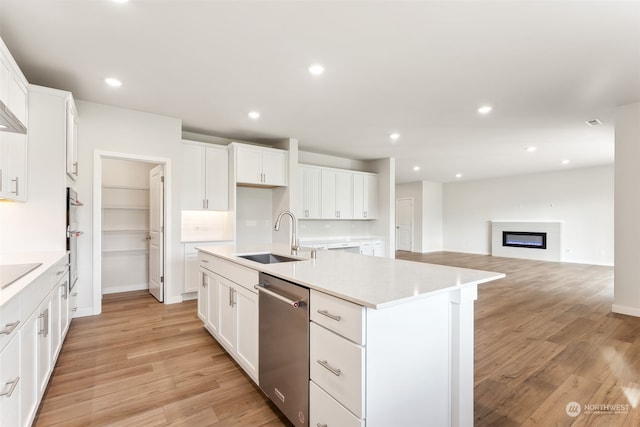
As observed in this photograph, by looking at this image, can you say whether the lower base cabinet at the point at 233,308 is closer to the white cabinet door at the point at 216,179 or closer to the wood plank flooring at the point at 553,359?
the wood plank flooring at the point at 553,359

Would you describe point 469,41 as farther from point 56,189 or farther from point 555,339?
point 56,189

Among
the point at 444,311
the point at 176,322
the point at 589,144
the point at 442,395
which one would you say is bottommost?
the point at 176,322

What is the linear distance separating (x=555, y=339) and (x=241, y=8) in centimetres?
409

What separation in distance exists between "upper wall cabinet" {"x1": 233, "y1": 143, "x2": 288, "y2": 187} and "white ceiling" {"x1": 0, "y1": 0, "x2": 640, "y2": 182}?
1.44ft

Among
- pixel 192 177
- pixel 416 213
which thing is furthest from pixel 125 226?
pixel 416 213

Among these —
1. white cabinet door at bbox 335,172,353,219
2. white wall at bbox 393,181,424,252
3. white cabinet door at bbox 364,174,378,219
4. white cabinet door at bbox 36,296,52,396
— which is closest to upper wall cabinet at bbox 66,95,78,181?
white cabinet door at bbox 36,296,52,396

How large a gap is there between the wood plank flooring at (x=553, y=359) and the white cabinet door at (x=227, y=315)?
5.98 feet

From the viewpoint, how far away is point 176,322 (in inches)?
139

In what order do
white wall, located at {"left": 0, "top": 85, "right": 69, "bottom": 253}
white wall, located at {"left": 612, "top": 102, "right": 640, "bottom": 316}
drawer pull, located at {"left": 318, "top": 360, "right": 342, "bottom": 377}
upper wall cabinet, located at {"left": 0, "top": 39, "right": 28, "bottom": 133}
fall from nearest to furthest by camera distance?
drawer pull, located at {"left": 318, "top": 360, "right": 342, "bottom": 377} → upper wall cabinet, located at {"left": 0, "top": 39, "right": 28, "bottom": 133} → white wall, located at {"left": 0, "top": 85, "right": 69, "bottom": 253} → white wall, located at {"left": 612, "top": 102, "right": 640, "bottom": 316}

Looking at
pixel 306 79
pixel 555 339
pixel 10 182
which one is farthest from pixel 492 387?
pixel 10 182

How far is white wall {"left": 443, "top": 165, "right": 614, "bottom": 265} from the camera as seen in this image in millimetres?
7934

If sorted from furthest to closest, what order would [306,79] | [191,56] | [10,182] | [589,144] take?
1. [589,144]
2. [306,79]
3. [191,56]
4. [10,182]

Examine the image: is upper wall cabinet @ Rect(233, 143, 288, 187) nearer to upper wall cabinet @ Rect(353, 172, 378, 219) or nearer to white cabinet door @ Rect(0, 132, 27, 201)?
upper wall cabinet @ Rect(353, 172, 378, 219)

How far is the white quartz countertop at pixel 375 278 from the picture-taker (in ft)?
4.43
